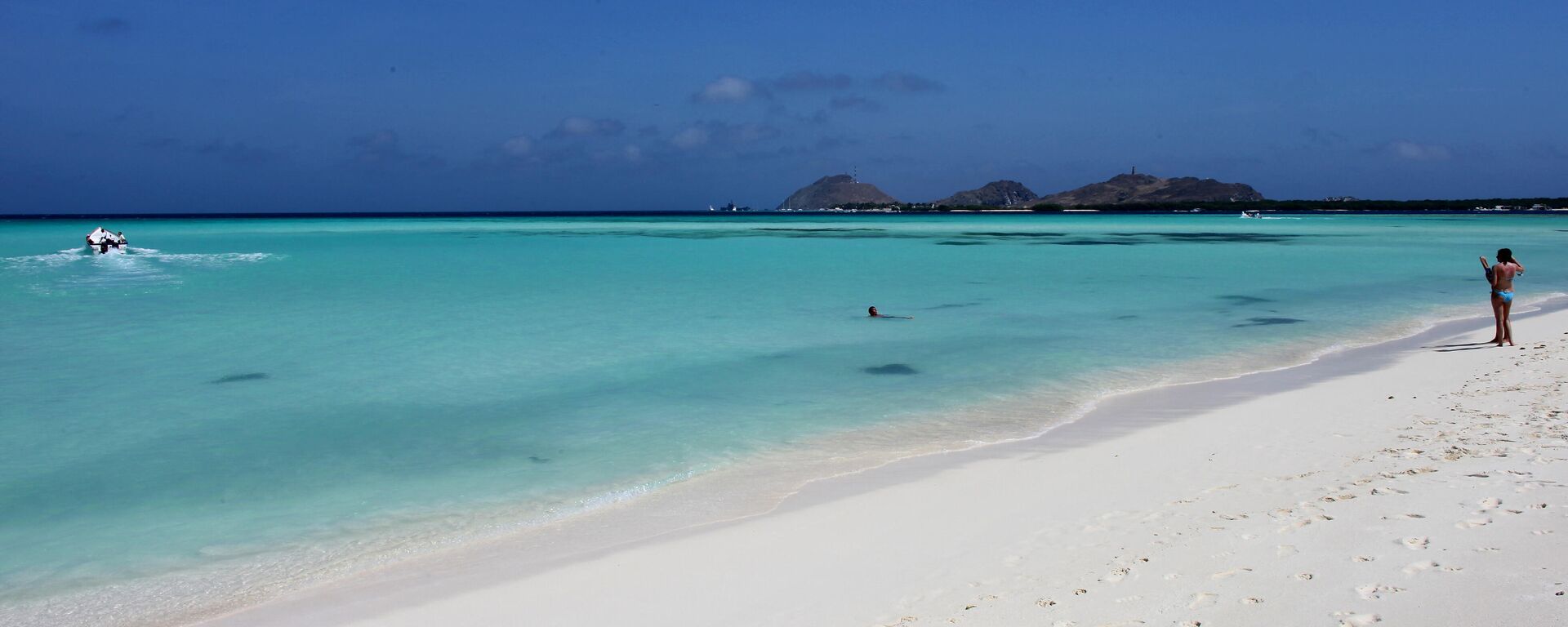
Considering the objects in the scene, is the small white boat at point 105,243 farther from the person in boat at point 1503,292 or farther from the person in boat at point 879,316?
the person in boat at point 1503,292

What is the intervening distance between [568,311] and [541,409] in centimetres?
885

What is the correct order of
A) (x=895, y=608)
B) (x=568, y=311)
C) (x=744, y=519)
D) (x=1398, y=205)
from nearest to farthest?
(x=895, y=608) < (x=744, y=519) < (x=568, y=311) < (x=1398, y=205)

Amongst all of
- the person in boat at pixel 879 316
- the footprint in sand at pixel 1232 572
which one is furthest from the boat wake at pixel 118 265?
the footprint in sand at pixel 1232 572

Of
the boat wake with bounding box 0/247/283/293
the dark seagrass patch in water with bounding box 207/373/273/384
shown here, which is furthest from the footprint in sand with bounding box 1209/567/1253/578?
the boat wake with bounding box 0/247/283/293

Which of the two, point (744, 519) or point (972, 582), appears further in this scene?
point (744, 519)

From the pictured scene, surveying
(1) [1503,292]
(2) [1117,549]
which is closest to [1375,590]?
(2) [1117,549]

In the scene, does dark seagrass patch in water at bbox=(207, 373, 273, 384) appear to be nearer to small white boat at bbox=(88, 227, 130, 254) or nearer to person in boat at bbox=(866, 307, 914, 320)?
person in boat at bbox=(866, 307, 914, 320)

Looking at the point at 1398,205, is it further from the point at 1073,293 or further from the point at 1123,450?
the point at 1123,450

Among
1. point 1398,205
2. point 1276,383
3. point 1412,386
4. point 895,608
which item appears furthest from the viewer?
point 1398,205

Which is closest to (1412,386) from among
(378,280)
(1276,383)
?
(1276,383)

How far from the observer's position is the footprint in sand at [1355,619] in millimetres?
3445

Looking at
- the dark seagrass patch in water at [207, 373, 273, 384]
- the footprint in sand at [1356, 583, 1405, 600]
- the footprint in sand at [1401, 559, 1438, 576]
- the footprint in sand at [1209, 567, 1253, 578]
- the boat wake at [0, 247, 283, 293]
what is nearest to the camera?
the footprint in sand at [1356, 583, 1405, 600]

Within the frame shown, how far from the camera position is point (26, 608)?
14.6 feet

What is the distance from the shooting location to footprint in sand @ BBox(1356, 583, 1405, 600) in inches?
144
